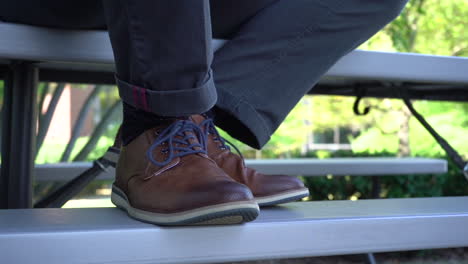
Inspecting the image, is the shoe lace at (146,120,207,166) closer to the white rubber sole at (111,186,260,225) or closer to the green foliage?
the white rubber sole at (111,186,260,225)

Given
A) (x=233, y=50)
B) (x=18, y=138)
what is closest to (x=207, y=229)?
(x=233, y=50)

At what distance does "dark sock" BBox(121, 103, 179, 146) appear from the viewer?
101 centimetres

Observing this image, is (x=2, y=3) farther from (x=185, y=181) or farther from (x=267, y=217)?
(x=267, y=217)

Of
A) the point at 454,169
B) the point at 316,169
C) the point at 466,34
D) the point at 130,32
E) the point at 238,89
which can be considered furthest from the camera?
the point at 466,34

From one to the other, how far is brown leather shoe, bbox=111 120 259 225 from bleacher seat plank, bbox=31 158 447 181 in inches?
58.2

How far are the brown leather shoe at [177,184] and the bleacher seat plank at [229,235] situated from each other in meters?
0.03

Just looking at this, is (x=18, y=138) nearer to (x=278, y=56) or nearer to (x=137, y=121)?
(x=137, y=121)

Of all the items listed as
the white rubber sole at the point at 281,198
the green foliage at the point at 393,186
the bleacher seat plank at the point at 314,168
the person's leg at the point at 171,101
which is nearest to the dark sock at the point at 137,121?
the person's leg at the point at 171,101

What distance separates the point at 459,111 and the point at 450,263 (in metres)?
7.57

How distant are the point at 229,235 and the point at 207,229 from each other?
4 cm

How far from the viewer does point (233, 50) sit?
123 centimetres

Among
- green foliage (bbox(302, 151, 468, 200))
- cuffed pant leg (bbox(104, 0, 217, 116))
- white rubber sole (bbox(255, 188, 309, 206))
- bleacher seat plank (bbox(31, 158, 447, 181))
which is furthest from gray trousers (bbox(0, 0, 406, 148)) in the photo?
green foliage (bbox(302, 151, 468, 200))


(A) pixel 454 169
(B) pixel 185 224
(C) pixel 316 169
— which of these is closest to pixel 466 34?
(A) pixel 454 169

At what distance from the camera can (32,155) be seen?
1367 mm
